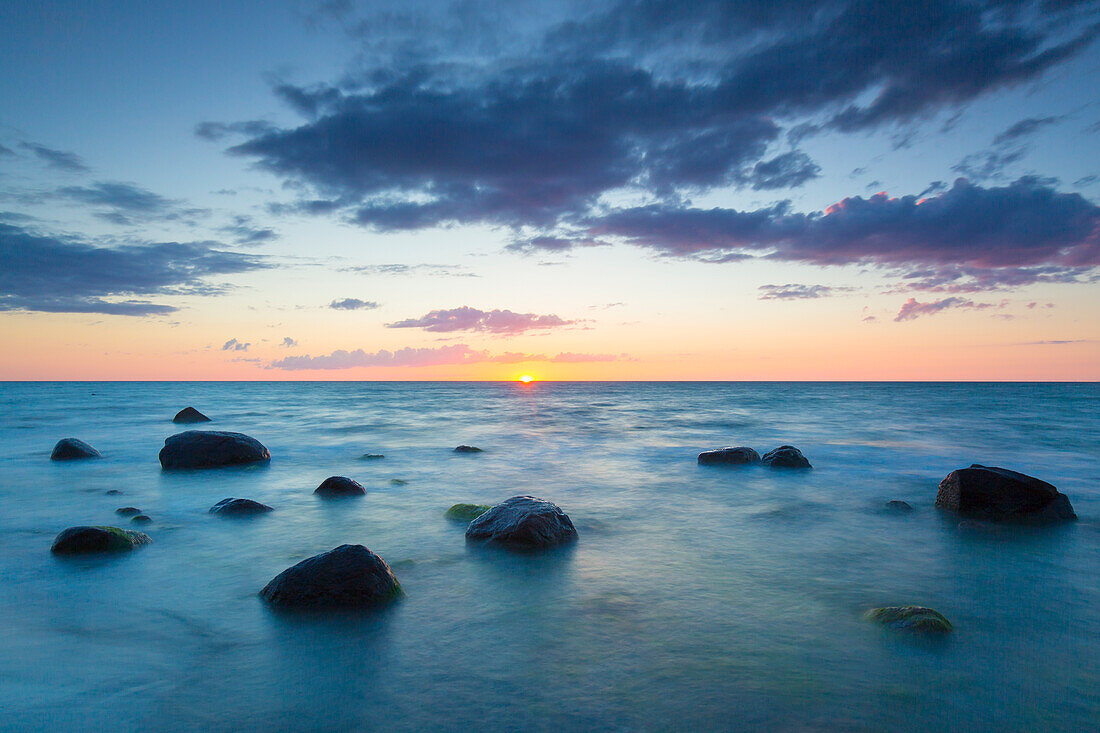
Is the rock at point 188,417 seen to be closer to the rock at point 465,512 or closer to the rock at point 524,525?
the rock at point 465,512

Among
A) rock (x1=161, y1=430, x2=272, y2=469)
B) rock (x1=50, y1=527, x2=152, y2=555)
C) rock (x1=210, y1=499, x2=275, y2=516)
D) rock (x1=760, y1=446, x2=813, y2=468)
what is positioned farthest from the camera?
rock (x1=760, y1=446, x2=813, y2=468)

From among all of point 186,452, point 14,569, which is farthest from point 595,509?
point 186,452

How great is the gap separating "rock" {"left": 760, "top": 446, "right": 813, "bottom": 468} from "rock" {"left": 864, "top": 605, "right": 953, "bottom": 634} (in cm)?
929

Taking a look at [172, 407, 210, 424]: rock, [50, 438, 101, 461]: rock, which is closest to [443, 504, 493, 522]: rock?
[50, 438, 101, 461]: rock

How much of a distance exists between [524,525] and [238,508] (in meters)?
5.31

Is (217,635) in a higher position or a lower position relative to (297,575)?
lower

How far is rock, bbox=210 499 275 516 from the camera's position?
945 centimetres

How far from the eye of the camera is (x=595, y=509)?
33.4ft

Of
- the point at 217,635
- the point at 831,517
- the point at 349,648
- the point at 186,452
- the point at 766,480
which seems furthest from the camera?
the point at 186,452

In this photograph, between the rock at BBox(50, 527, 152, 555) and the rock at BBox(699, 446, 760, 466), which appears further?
the rock at BBox(699, 446, 760, 466)

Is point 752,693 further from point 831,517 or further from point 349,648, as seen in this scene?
point 831,517

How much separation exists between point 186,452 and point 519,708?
516 inches

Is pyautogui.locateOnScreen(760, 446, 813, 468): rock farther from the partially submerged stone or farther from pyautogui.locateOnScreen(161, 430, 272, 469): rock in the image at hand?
pyautogui.locateOnScreen(161, 430, 272, 469): rock

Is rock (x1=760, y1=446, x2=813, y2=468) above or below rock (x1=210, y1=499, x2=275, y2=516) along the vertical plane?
above
